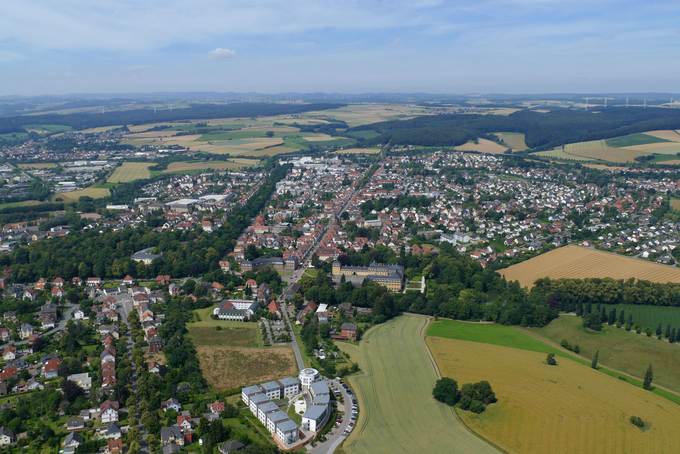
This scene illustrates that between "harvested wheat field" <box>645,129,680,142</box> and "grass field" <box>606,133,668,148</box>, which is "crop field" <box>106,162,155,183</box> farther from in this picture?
"harvested wheat field" <box>645,129,680,142</box>

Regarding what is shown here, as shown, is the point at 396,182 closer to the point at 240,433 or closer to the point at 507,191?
the point at 507,191

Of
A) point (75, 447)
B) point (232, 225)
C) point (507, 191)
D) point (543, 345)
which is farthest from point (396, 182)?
point (75, 447)

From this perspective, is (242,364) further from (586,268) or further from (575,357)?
(586,268)

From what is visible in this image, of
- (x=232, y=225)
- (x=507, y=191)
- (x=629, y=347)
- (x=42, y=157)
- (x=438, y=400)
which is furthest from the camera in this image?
(x=42, y=157)

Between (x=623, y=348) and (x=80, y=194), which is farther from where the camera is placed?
(x=80, y=194)

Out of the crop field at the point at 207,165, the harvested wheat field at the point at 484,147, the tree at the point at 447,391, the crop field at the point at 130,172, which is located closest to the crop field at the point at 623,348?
the tree at the point at 447,391

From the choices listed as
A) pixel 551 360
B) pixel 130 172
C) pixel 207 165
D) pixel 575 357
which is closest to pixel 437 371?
pixel 551 360

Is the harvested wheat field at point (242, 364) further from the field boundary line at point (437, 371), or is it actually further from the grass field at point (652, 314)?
the grass field at point (652, 314)
